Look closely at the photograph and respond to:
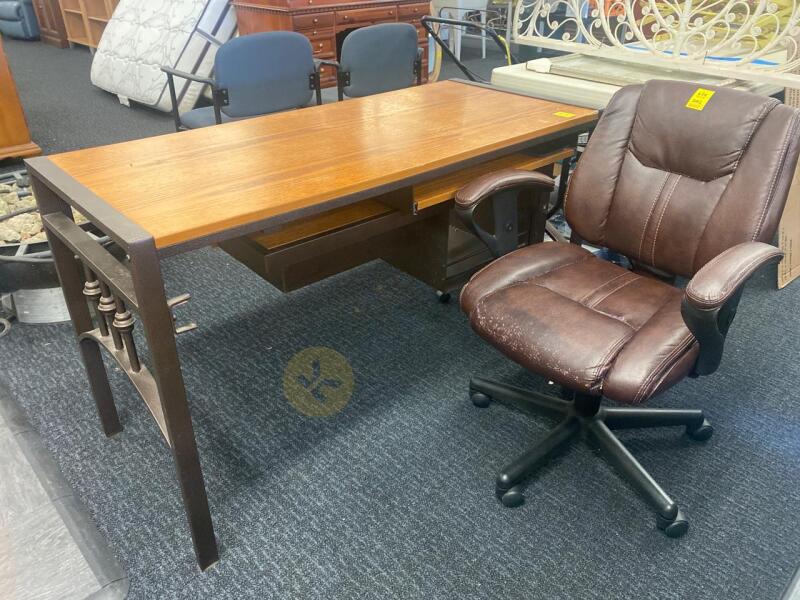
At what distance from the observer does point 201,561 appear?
129 centimetres

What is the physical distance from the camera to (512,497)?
1.43 m

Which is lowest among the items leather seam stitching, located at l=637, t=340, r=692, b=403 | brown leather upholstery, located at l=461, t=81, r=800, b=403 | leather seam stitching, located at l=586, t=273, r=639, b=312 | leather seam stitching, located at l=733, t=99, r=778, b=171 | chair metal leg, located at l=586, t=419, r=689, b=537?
chair metal leg, located at l=586, t=419, r=689, b=537

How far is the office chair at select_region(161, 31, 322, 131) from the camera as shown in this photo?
2627mm

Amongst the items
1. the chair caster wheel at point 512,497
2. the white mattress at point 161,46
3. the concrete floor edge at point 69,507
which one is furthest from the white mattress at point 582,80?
the white mattress at point 161,46

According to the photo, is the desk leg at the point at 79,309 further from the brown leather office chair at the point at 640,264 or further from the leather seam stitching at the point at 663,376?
the leather seam stitching at the point at 663,376

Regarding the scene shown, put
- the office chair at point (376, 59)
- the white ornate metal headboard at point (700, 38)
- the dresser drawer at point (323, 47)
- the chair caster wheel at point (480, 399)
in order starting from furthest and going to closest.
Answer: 1. the dresser drawer at point (323, 47)
2. the office chair at point (376, 59)
3. the white ornate metal headboard at point (700, 38)
4. the chair caster wheel at point (480, 399)

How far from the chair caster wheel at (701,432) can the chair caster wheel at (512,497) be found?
52cm

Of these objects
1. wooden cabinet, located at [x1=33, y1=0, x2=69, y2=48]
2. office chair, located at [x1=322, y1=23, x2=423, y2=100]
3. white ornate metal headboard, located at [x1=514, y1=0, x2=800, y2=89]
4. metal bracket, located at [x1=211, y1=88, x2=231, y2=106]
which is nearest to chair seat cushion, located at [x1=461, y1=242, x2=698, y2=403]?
white ornate metal headboard, located at [x1=514, y1=0, x2=800, y2=89]

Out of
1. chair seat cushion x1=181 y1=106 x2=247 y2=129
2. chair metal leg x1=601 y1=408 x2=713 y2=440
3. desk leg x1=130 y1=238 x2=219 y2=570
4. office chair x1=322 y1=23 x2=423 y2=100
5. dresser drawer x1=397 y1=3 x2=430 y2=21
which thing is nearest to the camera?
desk leg x1=130 y1=238 x2=219 y2=570

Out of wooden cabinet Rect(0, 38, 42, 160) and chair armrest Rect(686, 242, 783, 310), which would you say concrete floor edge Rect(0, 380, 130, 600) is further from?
wooden cabinet Rect(0, 38, 42, 160)

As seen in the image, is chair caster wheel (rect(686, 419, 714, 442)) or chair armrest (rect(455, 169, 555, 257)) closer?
chair armrest (rect(455, 169, 555, 257))

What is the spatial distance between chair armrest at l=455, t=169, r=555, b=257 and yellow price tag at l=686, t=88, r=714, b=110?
354mm

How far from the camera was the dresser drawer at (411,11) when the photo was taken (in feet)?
14.6

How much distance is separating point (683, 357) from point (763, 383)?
84 cm
